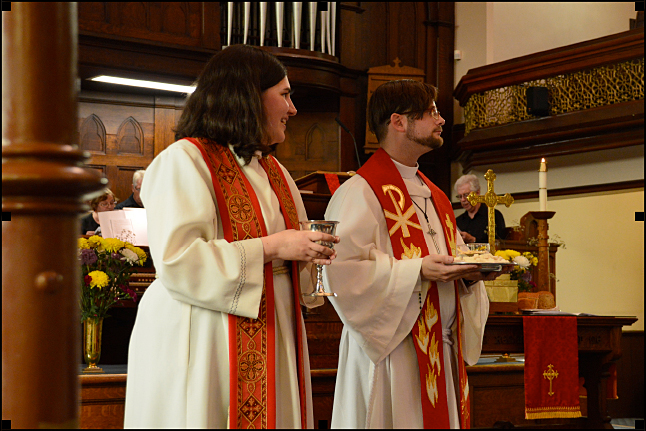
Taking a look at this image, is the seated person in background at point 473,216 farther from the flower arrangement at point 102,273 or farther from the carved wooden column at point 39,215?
the carved wooden column at point 39,215

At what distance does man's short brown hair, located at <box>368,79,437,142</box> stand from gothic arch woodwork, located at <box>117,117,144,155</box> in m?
6.03

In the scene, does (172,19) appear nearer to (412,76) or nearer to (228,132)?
(412,76)

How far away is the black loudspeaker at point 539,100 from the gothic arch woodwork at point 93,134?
5.37 m

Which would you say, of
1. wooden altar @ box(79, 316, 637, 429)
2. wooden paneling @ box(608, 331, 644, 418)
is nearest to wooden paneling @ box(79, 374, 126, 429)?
wooden altar @ box(79, 316, 637, 429)

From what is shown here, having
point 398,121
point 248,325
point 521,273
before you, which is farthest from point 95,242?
point 521,273

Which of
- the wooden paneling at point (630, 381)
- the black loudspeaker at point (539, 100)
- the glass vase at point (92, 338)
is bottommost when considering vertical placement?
the wooden paneling at point (630, 381)

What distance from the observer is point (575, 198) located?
10.0 m

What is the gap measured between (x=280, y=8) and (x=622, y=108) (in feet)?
14.3

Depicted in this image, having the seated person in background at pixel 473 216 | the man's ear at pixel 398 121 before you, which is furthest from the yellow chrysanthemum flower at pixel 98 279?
the seated person in background at pixel 473 216

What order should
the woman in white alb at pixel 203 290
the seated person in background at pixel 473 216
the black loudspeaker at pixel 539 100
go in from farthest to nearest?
the black loudspeaker at pixel 539 100 → the seated person in background at pixel 473 216 → the woman in white alb at pixel 203 290

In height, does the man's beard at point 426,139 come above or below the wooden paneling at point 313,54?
below

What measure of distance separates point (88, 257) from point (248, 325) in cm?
169

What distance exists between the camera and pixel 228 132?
2285 millimetres

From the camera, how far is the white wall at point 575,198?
9.58 m
